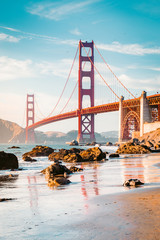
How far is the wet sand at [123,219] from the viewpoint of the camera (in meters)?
3.51

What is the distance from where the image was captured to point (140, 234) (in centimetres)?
350

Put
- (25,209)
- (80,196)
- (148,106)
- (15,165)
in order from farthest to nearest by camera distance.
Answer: (148,106) < (15,165) < (80,196) < (25,209)

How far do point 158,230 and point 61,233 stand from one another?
1.12 meters

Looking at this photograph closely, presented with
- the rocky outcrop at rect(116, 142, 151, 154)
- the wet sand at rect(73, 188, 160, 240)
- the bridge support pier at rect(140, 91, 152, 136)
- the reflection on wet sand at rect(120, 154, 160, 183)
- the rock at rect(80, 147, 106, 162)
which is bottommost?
the wet sand at rect(73, 188, 160, 240)

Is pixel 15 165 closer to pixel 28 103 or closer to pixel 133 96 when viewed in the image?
pixel 133 96

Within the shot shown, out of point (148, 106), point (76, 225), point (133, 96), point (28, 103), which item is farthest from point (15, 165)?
point (28, 103)

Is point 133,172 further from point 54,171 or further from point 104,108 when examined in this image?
point 104,108

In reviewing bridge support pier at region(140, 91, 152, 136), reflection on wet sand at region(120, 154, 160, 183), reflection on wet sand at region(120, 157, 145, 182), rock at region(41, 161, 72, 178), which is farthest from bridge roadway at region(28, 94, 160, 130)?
rock at region(41, 161, 72, 178)

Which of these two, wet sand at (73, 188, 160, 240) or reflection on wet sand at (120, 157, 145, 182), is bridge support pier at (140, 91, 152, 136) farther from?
wet sand at (73, 188, 160, 240)

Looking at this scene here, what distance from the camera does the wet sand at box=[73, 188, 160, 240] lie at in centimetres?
351

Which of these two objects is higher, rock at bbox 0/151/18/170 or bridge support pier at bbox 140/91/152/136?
bridge support pier at bbox 140/91/152/136

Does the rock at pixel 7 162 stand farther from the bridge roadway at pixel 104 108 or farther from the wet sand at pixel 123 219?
the bridge roadway at pixel 104 108

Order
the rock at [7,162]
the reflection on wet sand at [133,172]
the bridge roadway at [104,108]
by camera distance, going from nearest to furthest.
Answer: the reflection on wet sand at [133,172] → the rock at [7,162] → the bridge roadway at [104,108]

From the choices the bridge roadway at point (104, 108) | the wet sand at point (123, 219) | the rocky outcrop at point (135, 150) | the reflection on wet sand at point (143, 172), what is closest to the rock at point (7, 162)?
the reflection on wet sand at point (143, 172)
